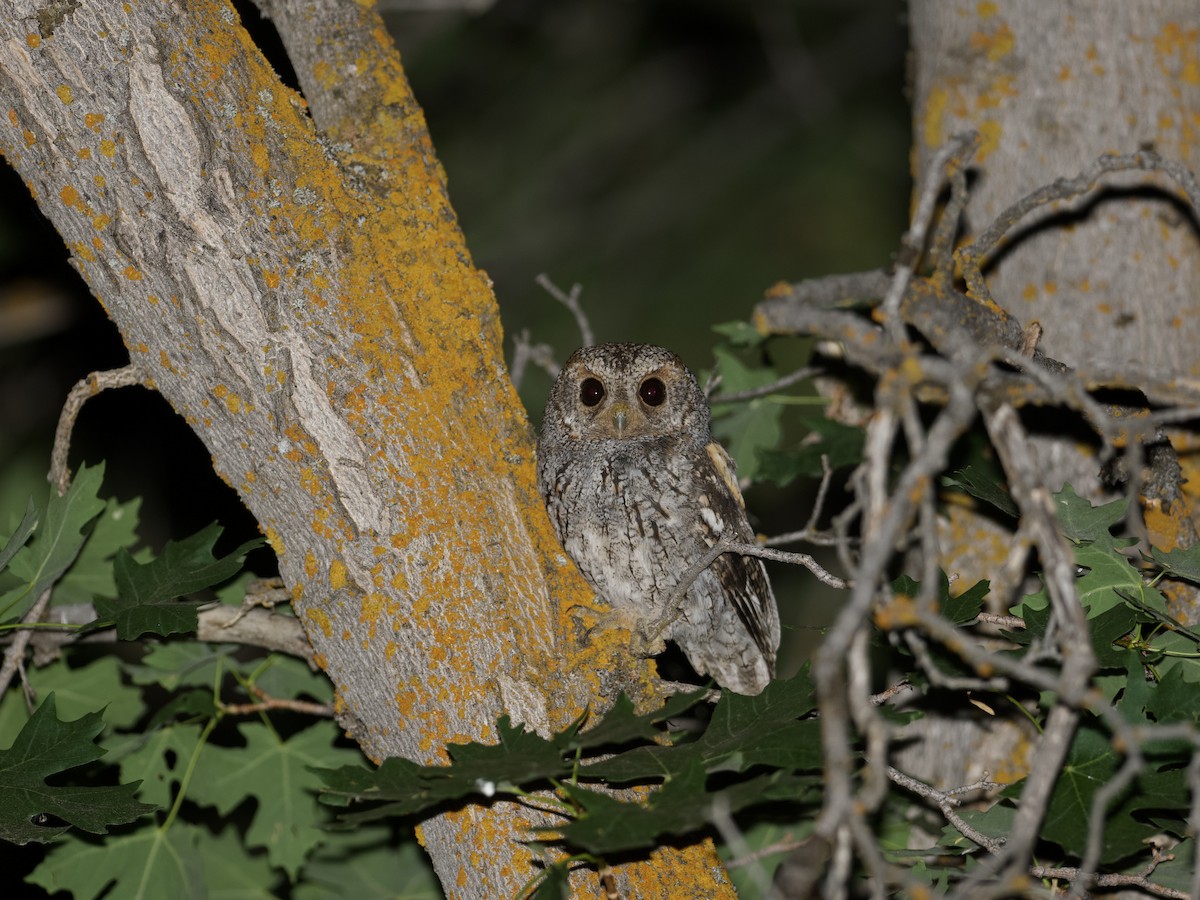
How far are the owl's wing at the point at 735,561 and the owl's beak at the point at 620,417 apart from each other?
0.24 meters

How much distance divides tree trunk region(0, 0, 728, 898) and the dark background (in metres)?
4.18

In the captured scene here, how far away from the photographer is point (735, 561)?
2.92 m

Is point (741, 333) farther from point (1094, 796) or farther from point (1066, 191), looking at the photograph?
point (1094, 796)

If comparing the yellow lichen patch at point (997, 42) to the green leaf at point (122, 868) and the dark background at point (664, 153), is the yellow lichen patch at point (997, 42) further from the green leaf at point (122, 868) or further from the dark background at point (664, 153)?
the dark background at point (664, 153)

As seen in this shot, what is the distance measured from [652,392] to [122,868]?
174 centimetres

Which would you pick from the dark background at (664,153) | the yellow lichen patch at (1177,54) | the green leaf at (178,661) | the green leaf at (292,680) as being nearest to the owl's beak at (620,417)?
the green leaf at (292,680)

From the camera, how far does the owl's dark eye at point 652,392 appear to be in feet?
9.93

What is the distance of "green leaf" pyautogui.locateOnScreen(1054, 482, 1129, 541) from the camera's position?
2123 mm

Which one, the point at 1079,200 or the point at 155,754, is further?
the point at 1079,200

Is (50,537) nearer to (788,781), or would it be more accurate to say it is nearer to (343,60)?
(343,60)

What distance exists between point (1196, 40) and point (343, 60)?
2.24m

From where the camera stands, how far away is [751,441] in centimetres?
328

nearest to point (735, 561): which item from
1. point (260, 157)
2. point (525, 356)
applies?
point (525, 356)

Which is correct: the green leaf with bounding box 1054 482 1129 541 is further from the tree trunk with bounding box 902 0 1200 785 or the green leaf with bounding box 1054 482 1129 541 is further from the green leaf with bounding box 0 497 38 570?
the green leaf with bounding box 0 497 38 570
